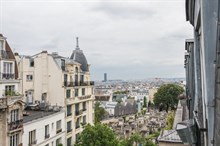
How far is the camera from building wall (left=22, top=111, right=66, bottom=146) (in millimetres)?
22797

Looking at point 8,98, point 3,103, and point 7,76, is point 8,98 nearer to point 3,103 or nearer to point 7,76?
point 3,103

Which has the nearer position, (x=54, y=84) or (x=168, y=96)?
(x=54, y=84)

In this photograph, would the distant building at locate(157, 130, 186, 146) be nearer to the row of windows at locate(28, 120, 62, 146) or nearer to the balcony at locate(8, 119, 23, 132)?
the balcony at locate(8, 119, 23, 132)

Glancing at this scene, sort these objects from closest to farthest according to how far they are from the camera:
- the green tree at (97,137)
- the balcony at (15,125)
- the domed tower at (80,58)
Answer: the balcony at (15,125) < the green tree at (97,137) < the domed tower at (80,58)

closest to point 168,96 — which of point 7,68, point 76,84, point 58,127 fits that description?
point 76,84

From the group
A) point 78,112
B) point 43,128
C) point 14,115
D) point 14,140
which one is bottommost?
point 14,140

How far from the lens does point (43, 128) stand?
83.3 ft

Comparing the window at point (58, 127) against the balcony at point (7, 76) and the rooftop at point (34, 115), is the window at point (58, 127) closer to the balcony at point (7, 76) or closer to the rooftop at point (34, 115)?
the rooftop at point (34, 115)

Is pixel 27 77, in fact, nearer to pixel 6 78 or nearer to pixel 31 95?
pixel 31 95

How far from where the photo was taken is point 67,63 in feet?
108

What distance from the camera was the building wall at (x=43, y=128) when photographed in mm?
22797

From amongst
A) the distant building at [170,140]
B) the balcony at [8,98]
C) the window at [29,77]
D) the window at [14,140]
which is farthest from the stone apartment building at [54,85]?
the distant building at [170,140]

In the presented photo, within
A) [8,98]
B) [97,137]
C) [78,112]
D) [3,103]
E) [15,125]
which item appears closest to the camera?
[3,103]

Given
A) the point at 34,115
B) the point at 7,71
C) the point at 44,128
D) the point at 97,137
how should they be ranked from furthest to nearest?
the point at 34,115 → the point at 44,128 → the point at 97,137 → the point at 7,71
